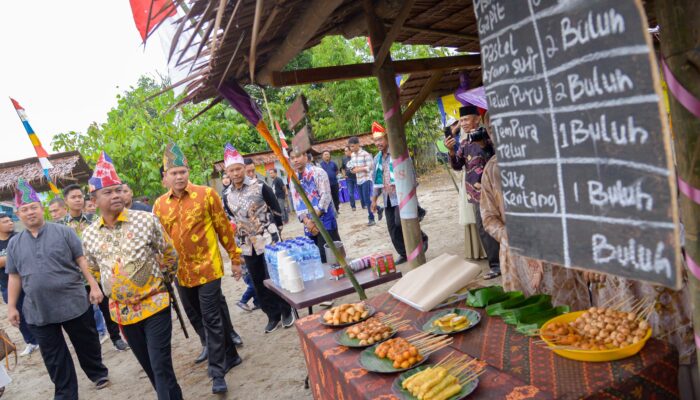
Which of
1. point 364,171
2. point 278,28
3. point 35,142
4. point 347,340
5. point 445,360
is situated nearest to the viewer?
point 445,360

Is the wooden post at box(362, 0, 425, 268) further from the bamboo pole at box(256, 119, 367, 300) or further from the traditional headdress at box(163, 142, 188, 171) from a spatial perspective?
the traditional headdress at box(163, 142, 188, 171)

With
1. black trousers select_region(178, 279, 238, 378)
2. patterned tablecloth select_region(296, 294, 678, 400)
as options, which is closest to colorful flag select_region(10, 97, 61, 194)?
black trousers select_region(178, 279, 238, 378)

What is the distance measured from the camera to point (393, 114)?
13.8 feet

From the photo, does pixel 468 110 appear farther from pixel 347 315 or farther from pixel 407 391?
pixel 407 391

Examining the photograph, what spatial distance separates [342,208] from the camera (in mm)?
16969

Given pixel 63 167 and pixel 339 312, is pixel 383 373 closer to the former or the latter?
pixel 339 312

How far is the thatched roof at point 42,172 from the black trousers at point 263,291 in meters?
7.46

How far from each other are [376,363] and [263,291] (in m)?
3.62

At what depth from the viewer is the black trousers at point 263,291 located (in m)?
5.57

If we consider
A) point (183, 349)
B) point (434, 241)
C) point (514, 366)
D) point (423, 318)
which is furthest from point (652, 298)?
point (434, 241)

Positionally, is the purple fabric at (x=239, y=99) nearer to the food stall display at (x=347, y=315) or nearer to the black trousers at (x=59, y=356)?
the food stall display at (x=347, y=315)

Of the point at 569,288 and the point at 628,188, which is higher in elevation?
the point at 628,188

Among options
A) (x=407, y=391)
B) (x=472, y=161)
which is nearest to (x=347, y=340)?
(x=407, y=391)

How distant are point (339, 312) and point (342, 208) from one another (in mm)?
13999
